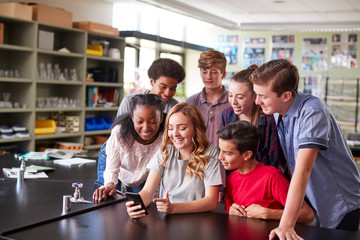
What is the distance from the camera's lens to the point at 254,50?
9.09 meters

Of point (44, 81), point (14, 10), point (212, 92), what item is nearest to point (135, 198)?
point (212, 92)

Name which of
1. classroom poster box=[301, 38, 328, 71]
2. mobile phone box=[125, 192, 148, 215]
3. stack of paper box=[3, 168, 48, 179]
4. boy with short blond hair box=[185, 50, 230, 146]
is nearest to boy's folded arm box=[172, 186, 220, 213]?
mobile phone box=[125, 192, 148, 215]

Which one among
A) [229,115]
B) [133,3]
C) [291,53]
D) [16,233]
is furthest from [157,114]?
[291,53]

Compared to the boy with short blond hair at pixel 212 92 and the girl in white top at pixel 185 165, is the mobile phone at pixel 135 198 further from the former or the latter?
the boy with short blond hair at pixel 212 92

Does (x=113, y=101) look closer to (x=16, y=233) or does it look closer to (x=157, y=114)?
(x=157, y=114)

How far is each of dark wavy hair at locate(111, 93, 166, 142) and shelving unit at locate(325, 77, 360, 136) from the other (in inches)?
197

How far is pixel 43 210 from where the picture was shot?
6.26ft

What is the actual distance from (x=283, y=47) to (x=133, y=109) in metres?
7.10

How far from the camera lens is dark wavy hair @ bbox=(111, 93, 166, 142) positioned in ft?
7.59

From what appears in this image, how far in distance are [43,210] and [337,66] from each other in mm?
7747

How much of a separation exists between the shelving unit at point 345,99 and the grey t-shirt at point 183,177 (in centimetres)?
515

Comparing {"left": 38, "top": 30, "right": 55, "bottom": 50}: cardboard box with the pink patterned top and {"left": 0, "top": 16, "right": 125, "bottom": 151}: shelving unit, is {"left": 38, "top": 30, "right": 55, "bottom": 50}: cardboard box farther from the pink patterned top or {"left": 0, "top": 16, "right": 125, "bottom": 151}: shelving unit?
the pink patterned top

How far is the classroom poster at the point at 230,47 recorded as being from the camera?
9242 millimetres

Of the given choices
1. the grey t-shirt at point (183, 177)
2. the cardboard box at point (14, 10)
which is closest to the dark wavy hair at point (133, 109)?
the grey t-shirt at point (183, 177)
